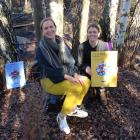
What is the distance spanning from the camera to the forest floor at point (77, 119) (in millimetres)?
4418

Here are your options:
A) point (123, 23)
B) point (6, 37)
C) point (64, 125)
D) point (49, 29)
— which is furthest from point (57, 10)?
point (64, 125)

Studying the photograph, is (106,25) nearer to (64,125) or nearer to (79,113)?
(79,113)

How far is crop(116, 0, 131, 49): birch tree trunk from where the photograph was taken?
6070 mm

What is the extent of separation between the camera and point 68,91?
4.33m

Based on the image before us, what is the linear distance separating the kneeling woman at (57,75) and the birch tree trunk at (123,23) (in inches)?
87.5

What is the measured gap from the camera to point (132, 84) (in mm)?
6000

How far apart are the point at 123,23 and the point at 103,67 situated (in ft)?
6.91

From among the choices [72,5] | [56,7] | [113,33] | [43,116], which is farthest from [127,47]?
[72,5]

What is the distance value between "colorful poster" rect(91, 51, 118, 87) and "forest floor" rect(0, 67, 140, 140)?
2.25ft

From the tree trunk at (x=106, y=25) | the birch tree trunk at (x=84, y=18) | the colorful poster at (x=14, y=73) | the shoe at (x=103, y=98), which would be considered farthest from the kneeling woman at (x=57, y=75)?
the tree trunk at (x=106, y=25)

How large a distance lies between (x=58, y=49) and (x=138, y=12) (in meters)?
2.66

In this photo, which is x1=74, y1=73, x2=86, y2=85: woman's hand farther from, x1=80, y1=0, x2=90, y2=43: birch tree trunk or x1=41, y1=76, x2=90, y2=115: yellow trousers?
x1=80, y1=0, x2=90, y2=43: birch tree trunk

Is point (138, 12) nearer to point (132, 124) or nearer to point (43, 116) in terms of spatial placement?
point (132, 124)

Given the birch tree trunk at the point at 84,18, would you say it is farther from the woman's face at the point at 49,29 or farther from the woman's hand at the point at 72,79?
the woman's hand at the point at 72,79
